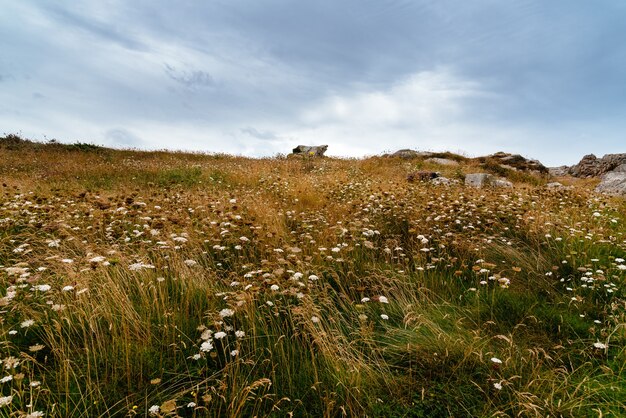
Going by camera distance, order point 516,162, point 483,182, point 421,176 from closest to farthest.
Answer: point 483,182
point 421,176
point 516,162

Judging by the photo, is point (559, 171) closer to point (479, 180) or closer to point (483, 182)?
point (479, 180)

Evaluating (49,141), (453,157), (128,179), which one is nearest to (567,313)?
(128,179)

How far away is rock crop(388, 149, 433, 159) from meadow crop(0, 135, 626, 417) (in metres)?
18.3

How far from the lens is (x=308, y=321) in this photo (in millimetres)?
3090

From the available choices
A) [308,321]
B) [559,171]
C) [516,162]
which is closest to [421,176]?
[308,321]

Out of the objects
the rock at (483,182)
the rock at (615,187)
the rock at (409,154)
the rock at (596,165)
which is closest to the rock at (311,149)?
the rock at (409,154)

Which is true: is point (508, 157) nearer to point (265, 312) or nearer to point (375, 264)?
point (375, 264)

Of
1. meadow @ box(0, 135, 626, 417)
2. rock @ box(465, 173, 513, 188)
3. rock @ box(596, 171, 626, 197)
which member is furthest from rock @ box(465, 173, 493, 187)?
meadow @ box(0, 135, 626, 417)

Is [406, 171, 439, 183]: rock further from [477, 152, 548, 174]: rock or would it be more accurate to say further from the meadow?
[477, 152, 548, 174]: rock

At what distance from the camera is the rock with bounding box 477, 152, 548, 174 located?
24.6m

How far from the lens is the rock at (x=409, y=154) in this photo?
25188 millimetres

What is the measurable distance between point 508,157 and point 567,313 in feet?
81.7

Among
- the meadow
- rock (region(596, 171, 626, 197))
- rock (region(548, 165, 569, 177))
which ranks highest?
Answer: rock (region(548, 165, 569, 177))

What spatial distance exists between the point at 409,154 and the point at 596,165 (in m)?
14.1
